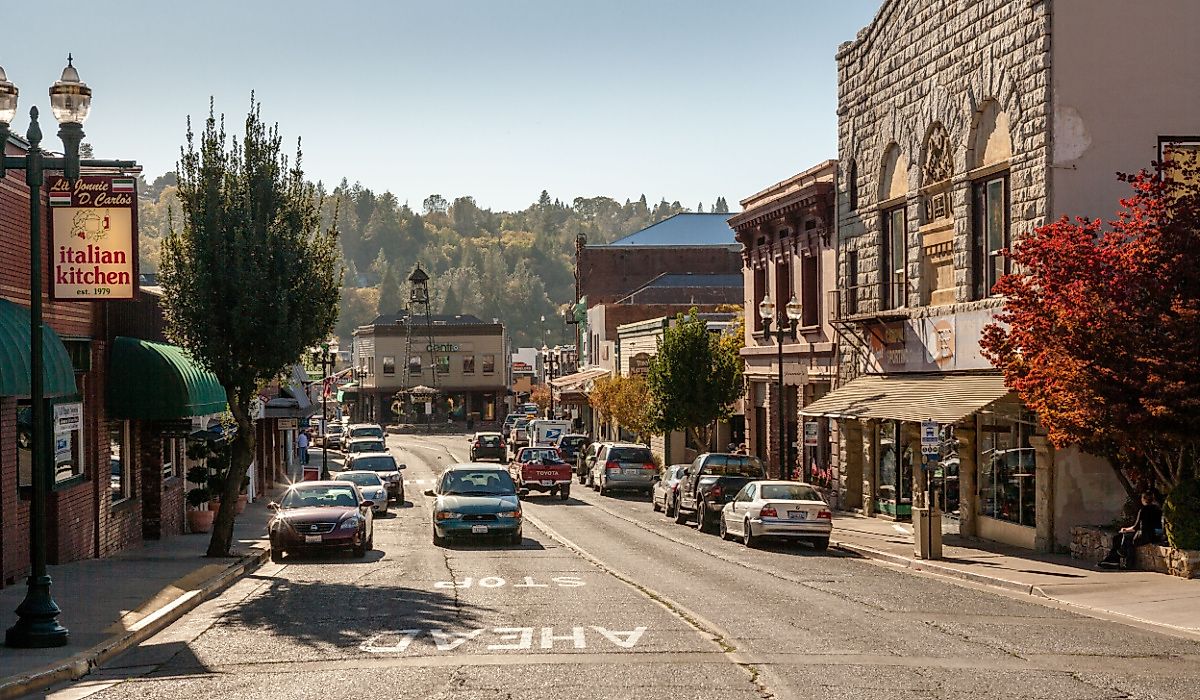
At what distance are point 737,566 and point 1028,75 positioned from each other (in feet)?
37.0

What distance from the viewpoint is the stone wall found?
28.8 meters

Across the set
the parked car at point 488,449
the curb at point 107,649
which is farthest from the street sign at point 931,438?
the parked car at point 488,449

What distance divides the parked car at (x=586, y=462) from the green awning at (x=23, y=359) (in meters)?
35.8

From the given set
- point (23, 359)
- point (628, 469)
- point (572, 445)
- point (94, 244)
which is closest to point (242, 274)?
point (94, 244)

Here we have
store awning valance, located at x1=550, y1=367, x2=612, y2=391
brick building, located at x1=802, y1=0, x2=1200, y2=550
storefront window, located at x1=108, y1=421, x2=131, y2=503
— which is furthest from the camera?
store awning valance, located at x1=550, y1=367, x2=612, y2=391

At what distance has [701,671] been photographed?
46.9ft

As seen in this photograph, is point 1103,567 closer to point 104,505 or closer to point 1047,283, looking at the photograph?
point 1047,283

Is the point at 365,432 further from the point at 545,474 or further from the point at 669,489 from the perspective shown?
the point at 669,489

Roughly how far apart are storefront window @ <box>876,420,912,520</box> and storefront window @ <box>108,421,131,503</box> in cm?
1811

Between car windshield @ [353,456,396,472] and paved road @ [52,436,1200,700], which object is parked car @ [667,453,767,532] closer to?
paved road @ [52,436,1200,700]

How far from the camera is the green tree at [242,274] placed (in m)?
26.8

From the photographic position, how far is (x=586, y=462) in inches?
2443

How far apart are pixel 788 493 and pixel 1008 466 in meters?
4.50

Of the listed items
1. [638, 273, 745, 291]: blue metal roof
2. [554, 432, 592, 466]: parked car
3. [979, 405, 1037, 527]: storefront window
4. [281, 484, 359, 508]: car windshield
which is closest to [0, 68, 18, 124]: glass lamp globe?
[281, 484, 359, 508]: car windshield
